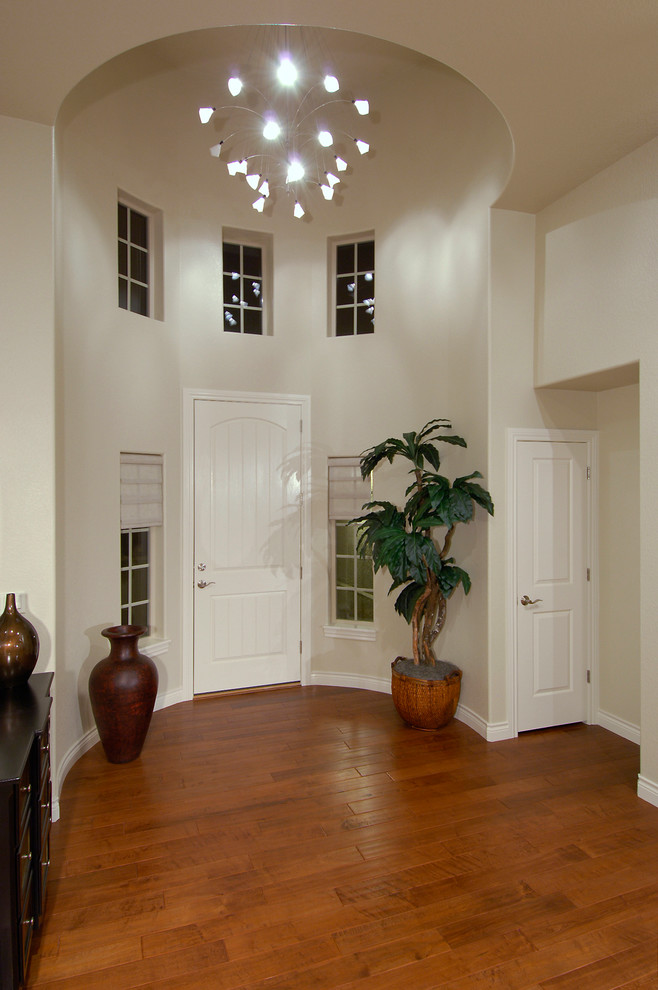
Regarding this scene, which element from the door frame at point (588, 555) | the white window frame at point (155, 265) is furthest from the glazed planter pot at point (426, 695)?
the white window frame at point (155, 265)

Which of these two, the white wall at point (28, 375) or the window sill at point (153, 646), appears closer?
the white wall at point (28, 375)

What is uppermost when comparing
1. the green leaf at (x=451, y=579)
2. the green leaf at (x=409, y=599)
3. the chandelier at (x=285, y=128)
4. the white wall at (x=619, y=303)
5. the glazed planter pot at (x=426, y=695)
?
the chandelier at (x=285, y=128)

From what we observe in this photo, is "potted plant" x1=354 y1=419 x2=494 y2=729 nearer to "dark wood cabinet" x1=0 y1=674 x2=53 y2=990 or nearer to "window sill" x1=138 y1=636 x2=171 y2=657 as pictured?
"window sill" x1=138 y1=636 x2=171 y2=657

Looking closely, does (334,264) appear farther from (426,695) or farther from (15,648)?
(15,648)

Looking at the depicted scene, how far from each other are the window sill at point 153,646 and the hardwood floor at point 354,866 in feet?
1.88

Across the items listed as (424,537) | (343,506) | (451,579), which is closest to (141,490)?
(343,506)

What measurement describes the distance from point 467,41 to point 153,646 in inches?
155

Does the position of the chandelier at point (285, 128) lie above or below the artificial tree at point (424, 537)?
above

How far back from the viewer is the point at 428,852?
2635 mm

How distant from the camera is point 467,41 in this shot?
2.38m

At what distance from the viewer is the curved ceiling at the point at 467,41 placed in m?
2.20

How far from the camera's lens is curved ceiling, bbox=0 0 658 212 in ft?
7.21

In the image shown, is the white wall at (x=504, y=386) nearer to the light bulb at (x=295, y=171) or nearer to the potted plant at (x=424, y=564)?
the potted plant at (x=424, y=564)

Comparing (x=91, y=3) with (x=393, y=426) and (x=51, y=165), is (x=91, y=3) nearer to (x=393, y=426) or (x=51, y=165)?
(x=51, y=165)
